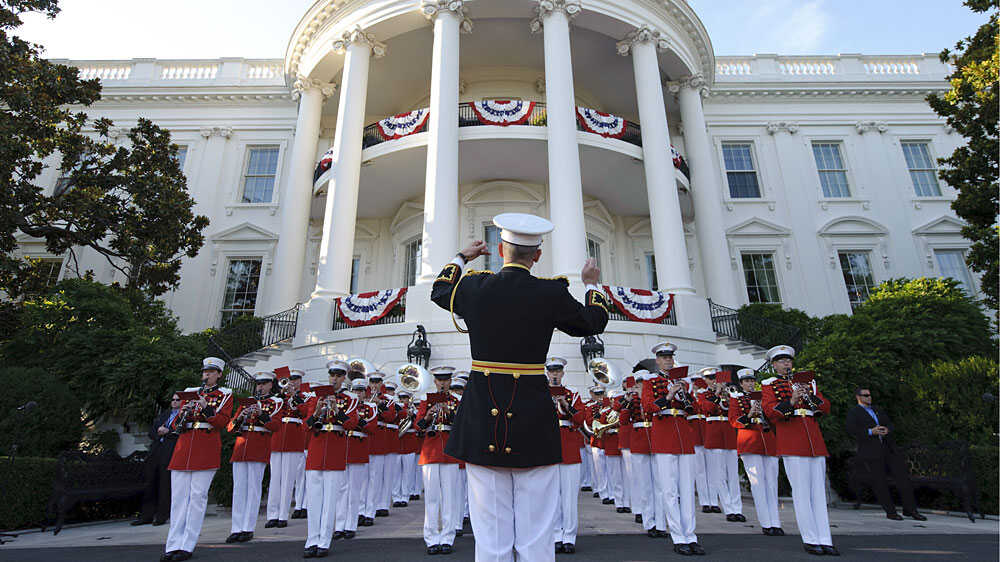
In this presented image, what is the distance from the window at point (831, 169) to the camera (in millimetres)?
21906

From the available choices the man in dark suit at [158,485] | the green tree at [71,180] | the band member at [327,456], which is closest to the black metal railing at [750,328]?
the band member at [327,456]

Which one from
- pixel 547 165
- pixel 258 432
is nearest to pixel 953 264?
pixel 547 165

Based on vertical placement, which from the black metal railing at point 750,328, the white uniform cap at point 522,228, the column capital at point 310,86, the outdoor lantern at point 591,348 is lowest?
the white uniform cap at point 522,228

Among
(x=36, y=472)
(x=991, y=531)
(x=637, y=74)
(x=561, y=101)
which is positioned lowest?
(x=991, y=531)

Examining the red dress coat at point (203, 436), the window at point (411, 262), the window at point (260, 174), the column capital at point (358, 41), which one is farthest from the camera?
the window at point (260, 174)

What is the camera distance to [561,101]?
1552cm

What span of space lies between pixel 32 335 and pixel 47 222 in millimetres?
2958

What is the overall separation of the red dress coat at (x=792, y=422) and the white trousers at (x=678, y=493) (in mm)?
937

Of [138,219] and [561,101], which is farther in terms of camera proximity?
[561,101]

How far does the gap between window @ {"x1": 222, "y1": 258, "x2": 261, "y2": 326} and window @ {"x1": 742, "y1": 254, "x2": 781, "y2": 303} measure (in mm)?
18351

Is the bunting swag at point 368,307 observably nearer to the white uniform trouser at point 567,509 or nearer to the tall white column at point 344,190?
the tall white column at point 344,190

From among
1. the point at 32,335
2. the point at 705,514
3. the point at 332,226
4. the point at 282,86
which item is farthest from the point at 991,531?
the point at 282,86

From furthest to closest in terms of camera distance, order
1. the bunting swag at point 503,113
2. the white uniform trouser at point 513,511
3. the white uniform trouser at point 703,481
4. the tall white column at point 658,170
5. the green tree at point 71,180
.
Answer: the bunting swag at point 503,113 → the tall white column at point 658,170 → the green tree at point 71,180 → the white uniform trouser at point 703,481 → the white uniform trouser at point 513,511

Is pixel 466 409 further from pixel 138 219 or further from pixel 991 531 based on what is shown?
pixel 138 219
